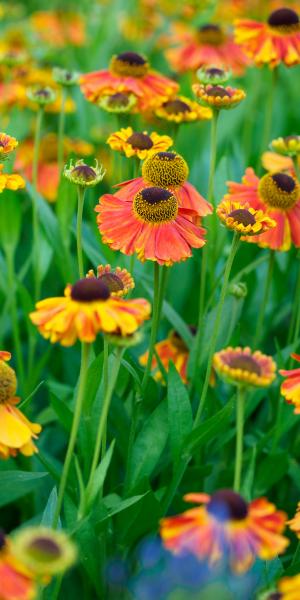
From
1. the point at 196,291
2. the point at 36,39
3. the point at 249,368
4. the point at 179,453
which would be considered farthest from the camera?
the point at 36,39

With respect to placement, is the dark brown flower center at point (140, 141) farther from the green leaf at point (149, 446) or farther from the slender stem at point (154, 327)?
the green leaf at point (149, 446)

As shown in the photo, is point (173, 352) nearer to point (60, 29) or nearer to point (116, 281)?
point (116, 281)

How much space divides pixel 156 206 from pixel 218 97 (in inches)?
9.5

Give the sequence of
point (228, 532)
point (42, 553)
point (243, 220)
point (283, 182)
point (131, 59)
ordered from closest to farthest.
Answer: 1. point (42, 553)
2. point (228, 532)
3. point (243, 220)
4. point (283, 182)
5. point (131, 59)

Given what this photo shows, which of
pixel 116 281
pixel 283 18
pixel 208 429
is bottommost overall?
pixel 208 429

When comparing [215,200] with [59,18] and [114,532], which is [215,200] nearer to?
[114,532]

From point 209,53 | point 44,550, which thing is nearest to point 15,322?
point 44,550

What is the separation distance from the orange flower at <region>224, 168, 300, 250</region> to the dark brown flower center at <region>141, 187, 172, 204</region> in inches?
8.1

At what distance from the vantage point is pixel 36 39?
129 inches

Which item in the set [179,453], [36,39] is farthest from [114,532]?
[36,39]

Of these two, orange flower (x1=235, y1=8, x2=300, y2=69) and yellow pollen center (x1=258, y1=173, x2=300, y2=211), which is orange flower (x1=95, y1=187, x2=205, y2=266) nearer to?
yellow pollen center (x1=258, y1=173, x2=300, y2=211)

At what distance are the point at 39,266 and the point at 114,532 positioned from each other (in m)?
0.57

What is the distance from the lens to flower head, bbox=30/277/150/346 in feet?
3.08

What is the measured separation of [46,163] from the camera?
226 cm
